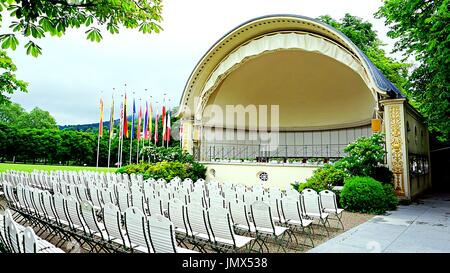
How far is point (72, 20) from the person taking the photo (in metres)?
3.28

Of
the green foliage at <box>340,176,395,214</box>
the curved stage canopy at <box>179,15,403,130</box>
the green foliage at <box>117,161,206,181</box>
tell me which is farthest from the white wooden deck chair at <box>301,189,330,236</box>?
the green foliage at <box>117,161,206,181</box>

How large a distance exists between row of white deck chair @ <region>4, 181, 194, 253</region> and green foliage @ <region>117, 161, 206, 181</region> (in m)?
8.23

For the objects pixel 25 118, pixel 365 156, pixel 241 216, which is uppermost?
pixel 25 118

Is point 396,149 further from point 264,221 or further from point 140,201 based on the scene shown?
point 140,201

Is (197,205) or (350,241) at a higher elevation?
(197,205)

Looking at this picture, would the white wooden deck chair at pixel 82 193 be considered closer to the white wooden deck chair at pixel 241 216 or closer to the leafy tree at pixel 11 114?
the white wooden deck chair at pixel 241 216

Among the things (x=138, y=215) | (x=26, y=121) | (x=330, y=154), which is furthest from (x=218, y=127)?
(x=26, y=121)

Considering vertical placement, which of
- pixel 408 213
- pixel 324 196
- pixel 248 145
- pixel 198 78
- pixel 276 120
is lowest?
pixel 408 213

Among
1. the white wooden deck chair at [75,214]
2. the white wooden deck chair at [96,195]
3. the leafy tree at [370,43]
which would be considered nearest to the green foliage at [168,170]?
the white wooden deck chair at [96,195]

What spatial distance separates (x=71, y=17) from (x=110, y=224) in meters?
2.84

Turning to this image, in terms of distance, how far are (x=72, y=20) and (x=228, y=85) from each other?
54.1 feet

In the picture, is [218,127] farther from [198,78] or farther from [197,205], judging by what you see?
[197,205]

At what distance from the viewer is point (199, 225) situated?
4324 millimetres

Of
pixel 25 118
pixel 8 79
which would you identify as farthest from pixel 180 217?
pixel 25 118
